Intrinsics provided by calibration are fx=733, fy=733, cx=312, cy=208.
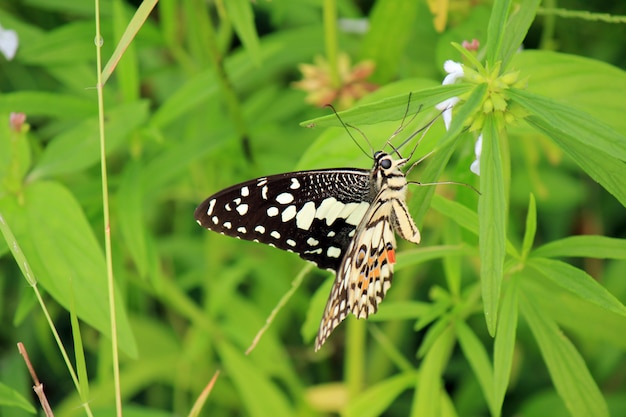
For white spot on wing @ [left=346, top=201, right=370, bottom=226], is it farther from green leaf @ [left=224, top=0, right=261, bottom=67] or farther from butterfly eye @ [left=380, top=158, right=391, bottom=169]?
green leaf @ [left=224, top=0, right=261, bottom=67]

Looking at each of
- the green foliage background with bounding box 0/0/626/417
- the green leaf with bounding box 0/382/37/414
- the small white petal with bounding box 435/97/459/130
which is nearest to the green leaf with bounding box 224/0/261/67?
the green foliage background with bounding box 0/0/626/417

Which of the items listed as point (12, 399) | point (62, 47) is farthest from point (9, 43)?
point (12, 399)

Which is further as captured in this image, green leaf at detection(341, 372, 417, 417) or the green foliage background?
green leaf at detection(341, 372, 417, 417)

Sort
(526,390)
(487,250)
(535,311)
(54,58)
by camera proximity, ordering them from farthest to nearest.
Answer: (526,390), (54,58), (535,311), (487,250)

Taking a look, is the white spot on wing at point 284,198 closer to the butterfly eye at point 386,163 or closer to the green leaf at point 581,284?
the butterfly eye at point 386,163

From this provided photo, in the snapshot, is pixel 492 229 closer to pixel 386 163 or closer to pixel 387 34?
pixel 386 163

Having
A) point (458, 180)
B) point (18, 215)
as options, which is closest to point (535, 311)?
point (458, 180)

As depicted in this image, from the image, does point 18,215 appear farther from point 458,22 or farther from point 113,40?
point 458,22
